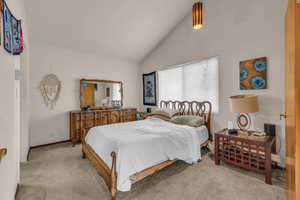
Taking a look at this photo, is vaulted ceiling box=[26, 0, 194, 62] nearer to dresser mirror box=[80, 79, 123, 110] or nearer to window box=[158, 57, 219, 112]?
dresser mirror box=[80, 79, 123, 110]

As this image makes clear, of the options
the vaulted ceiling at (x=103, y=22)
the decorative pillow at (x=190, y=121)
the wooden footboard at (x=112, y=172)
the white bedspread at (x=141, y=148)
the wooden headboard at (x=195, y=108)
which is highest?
→ the vaulted ceiling at (x=103, y=22)

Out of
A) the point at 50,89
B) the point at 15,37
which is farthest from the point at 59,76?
the point at 15,37

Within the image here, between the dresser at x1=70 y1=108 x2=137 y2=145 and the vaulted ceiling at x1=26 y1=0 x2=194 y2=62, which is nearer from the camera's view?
the vaulted ceiling at x1=26 y1=0 x2=194 y2=62

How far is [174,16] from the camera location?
12.7 ft

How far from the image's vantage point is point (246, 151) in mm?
2293

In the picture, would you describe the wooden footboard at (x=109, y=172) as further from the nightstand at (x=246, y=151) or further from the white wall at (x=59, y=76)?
the white wall at (x=59, y=76)

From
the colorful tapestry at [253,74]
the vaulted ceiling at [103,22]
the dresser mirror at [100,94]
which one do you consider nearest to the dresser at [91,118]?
the dresser mirror at [100,94]

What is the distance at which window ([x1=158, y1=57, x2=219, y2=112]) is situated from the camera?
3.35 metres

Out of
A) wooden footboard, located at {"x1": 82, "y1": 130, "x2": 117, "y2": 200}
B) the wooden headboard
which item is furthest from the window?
wooden footboard, located at {"x1": 82, "y1": 130, "x2": 117, "y2": 200}

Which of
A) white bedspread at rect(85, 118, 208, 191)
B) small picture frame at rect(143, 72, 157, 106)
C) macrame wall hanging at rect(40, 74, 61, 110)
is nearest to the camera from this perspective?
white bedspread at rect(85, 118, 208, 191)

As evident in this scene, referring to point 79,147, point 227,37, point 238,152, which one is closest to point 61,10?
point 79,147

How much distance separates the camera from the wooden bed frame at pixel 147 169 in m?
1.72

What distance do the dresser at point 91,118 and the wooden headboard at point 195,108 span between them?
1617 mm

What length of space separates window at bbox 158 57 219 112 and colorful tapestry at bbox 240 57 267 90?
0.55 m
